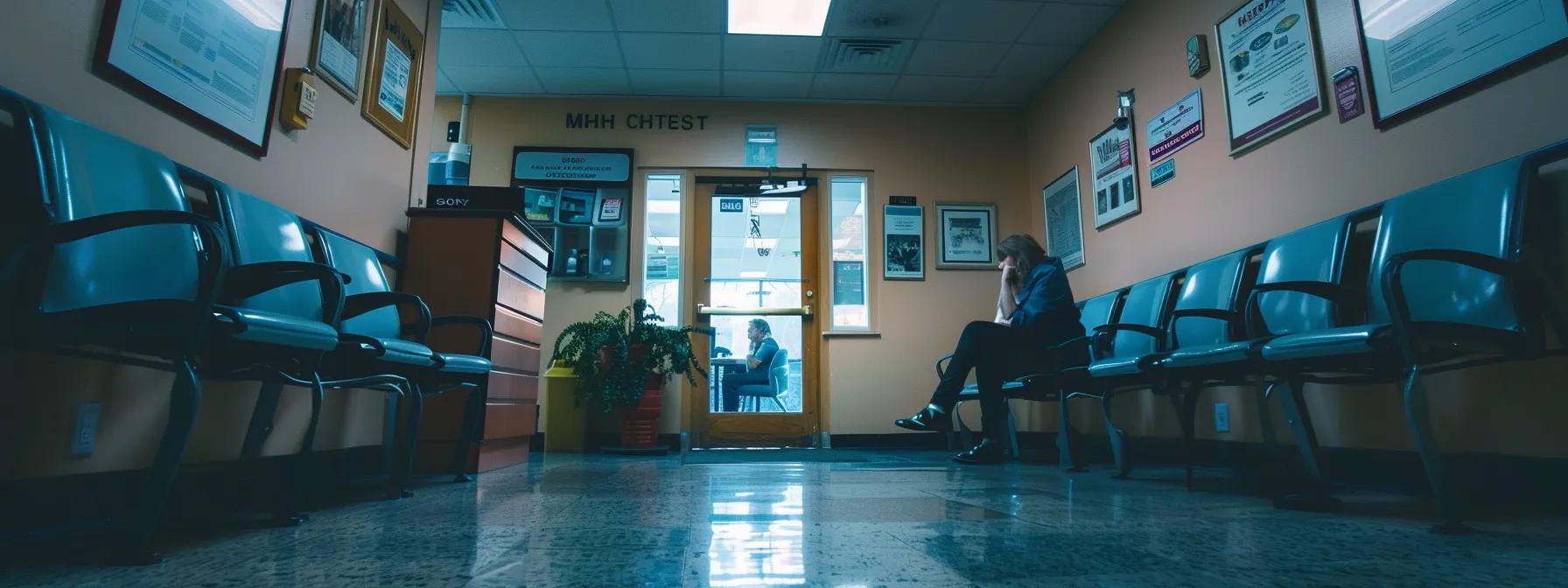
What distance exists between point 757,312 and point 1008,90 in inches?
97.3

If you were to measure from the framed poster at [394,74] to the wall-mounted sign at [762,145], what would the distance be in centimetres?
248

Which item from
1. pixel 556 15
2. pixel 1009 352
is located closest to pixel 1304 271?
pixel 1009 352

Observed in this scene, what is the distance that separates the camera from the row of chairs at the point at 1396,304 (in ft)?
4.97

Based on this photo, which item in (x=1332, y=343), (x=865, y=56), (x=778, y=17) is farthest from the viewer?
(x=865, y=56)

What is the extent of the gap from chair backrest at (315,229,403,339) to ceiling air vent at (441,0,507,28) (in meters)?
2.16

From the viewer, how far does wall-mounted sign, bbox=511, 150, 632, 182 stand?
5.19 meters

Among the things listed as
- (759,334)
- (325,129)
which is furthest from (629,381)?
(325,129)

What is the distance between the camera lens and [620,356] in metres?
4.19

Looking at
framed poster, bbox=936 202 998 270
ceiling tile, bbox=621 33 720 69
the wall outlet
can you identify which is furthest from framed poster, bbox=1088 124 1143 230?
the wall outlet

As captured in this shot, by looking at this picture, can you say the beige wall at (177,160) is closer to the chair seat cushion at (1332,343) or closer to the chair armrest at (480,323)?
the chair armrest at (480,323)

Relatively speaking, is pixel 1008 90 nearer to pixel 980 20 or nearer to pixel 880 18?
pixel 980 20

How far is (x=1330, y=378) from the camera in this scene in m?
1.90

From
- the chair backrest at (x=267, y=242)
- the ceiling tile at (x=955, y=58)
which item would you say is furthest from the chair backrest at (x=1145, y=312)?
the chair backrest at (x=267, y=242)

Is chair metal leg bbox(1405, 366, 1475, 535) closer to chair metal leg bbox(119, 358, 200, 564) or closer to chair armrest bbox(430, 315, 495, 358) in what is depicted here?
chair metal leg bbox(119, 358, 200, 564)
